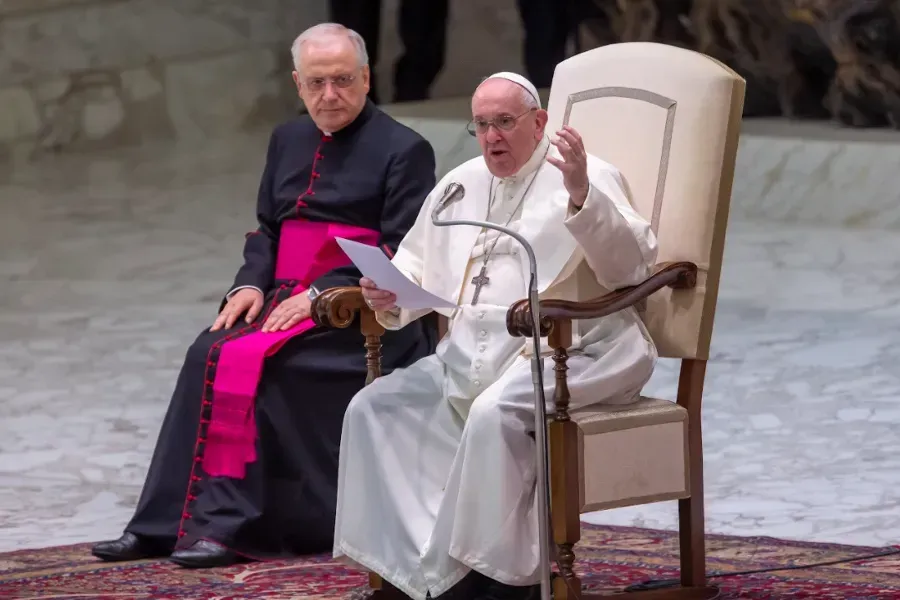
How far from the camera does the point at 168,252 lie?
32.1ft

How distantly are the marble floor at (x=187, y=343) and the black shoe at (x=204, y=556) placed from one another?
521 mm

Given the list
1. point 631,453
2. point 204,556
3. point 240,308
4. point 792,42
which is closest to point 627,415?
point 631,453

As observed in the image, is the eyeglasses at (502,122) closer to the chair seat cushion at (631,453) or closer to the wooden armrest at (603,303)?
the wooden armrest at (603,303)

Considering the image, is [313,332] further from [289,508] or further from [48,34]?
[48,34]

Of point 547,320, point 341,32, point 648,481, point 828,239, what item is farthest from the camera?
point 828,239

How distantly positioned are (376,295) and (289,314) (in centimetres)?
77

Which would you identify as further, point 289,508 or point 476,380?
point 289,508

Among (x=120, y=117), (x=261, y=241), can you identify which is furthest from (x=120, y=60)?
(x=261, y=241)

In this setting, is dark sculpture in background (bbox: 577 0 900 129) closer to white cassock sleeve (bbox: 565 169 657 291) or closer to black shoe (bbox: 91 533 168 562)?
white cassock sleeve (bbox: 565 169 657 291)

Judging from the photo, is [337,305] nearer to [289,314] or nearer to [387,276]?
[387,276]

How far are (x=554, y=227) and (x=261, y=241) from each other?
125 centimetres

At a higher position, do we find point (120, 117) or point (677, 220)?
point (120, 117)

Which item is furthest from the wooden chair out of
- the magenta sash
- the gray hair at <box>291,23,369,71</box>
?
the gray hair at <box>291,23,369,71</box>

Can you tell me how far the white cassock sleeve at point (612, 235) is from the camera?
3.86m
